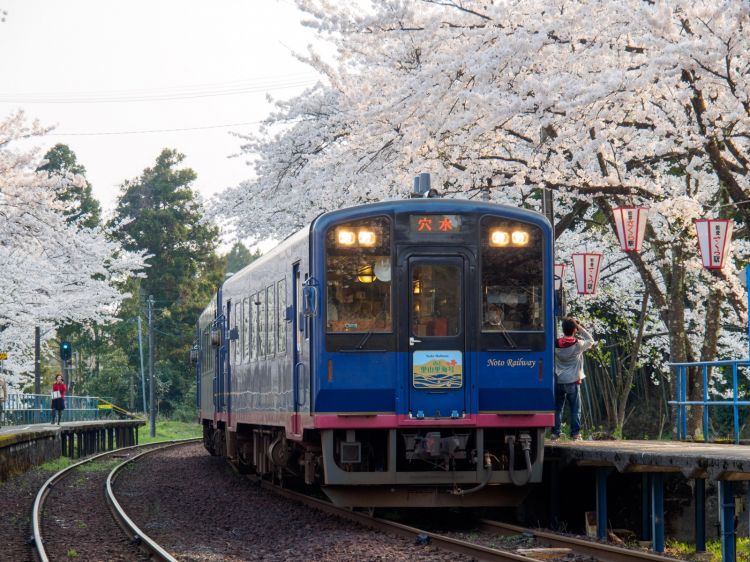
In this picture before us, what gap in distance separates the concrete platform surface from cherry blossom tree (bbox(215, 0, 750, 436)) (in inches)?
122

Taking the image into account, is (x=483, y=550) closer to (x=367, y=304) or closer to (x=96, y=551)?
(x=367, y=304)

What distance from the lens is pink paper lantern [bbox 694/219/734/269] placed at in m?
14.9

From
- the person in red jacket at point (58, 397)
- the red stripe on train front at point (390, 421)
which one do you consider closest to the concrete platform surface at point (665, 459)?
the red stripe on train front at point (390, 421)

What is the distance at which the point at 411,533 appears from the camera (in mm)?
10664

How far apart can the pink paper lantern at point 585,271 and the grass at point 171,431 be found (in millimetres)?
26964

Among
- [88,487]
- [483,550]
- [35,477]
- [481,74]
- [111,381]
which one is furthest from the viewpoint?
[111,381]

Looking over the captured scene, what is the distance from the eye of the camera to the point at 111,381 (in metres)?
61.9

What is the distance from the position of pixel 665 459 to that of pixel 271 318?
528cm

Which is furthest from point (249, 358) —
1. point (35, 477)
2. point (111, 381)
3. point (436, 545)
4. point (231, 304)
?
point (111, 381)

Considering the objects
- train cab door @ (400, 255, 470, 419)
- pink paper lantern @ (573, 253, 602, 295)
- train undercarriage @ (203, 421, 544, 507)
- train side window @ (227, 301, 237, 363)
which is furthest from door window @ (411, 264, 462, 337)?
pink paper lantern @ (573, 253, 602, 295)

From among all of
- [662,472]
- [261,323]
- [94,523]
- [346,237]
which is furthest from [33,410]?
[662,472]

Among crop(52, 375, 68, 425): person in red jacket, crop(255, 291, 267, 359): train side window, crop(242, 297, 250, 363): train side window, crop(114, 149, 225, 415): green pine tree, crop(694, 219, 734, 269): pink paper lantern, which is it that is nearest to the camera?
crop(255, 291, 267, 359): train side window

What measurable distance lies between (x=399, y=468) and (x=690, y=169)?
24.4 ft

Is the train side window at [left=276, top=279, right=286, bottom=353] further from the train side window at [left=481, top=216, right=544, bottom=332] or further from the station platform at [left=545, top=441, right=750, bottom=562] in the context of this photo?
the station platform at [left=545, top=441, right=750, bottom=562]
